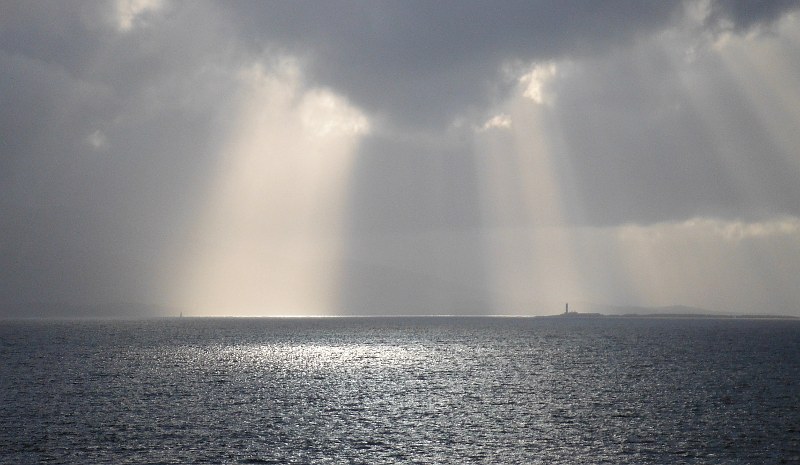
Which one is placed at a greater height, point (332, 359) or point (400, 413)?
point (400, 413)

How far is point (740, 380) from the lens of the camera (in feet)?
331

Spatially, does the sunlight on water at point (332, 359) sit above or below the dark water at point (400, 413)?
below

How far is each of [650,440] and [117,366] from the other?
101 metres

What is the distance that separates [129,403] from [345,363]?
67116 millimetres

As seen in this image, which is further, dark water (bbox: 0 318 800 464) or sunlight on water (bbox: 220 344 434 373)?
sunlight on water (bbox: 220 344 434 373)

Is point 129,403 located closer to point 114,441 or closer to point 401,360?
point 114,441

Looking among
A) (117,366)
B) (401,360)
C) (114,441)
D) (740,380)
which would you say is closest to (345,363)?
(401,360)

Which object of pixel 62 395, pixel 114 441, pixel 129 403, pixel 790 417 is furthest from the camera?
pixel 62 395

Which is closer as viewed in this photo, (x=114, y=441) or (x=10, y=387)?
(x=114, y=441)

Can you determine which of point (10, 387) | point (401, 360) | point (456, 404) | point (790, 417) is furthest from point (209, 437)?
point (401, 360)

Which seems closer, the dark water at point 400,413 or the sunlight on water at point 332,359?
the dark water at point 400,413

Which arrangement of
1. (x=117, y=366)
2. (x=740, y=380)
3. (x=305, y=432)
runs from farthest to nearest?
(x=117, y=366)
(x=740, y=380)
(x=305, y=432)

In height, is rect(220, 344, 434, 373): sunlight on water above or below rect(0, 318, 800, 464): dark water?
below

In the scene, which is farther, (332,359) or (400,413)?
(332,359)
